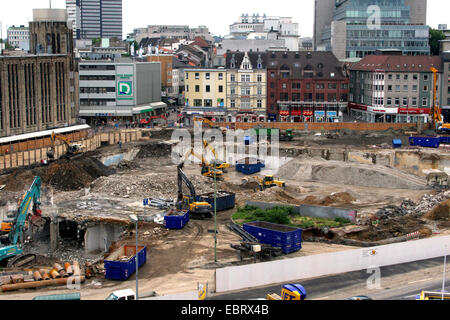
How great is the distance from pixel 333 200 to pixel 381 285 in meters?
23.9

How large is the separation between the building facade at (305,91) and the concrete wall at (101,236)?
190 ft

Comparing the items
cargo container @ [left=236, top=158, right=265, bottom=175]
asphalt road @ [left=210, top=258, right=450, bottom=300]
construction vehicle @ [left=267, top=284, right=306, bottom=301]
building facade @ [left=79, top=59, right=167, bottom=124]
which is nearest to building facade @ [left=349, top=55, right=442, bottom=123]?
cargo container @ [left=236, top=158, right=265, bottom=175]

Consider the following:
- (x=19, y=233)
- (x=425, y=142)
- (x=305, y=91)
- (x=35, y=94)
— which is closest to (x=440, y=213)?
(x=19, y=233)

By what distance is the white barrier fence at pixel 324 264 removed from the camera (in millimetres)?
32250

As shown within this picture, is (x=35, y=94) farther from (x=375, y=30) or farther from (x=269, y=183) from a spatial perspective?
(x=375, y=30)

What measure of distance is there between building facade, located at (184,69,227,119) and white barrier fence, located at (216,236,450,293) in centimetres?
6747

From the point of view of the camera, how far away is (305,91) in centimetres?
10356

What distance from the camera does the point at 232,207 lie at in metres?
54.2

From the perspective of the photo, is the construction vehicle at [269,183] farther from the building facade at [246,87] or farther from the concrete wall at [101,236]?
the building facade at [246,87]

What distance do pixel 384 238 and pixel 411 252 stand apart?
644 cm
